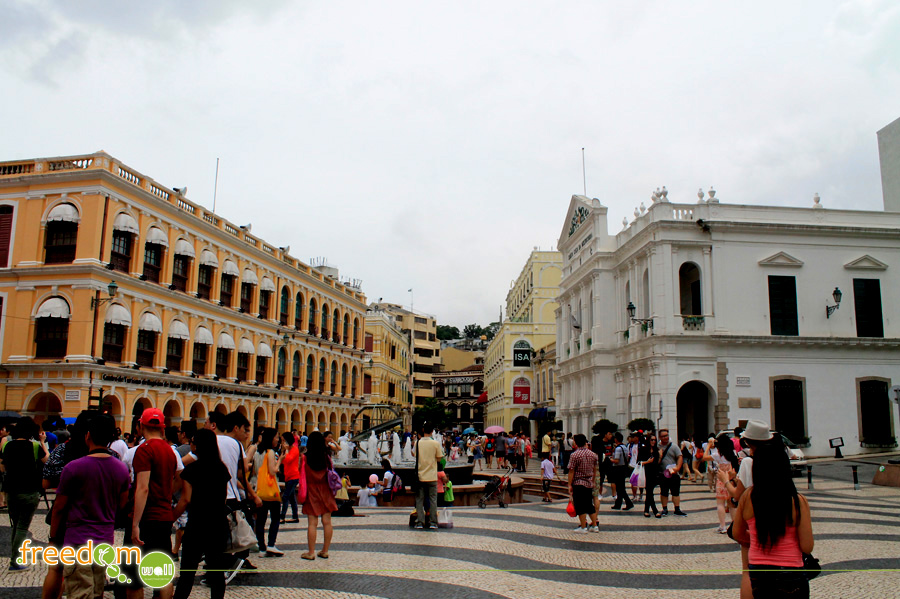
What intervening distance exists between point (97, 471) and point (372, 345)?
57597 millimetres

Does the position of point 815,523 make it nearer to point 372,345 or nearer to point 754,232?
point 754,232

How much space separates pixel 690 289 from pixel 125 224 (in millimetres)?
25136

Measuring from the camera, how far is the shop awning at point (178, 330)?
3133 centimetres

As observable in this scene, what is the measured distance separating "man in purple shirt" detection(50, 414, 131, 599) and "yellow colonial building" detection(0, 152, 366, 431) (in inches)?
775

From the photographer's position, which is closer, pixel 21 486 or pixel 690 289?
pixel 21 486

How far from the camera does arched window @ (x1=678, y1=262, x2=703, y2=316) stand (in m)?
31.6

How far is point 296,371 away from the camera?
45406 mm

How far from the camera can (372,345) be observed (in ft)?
207

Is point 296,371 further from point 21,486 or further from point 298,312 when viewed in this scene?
point 21,486

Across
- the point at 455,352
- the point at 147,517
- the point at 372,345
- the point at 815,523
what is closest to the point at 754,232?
the point at 815,523

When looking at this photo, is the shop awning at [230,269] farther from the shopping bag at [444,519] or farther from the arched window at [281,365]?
the shopping bag at [444,519]

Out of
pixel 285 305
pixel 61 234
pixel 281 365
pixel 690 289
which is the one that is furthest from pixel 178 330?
pixel 690 289

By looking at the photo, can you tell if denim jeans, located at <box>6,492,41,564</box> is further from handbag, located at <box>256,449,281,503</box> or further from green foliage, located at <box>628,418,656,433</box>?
green foliage, located at <box>628,418,656,433</box>

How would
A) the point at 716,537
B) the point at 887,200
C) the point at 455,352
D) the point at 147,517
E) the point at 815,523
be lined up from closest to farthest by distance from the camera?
the point at 147,517
the point at 716,537
the point at 815,523
the point at 887,200
the point at 455,352
